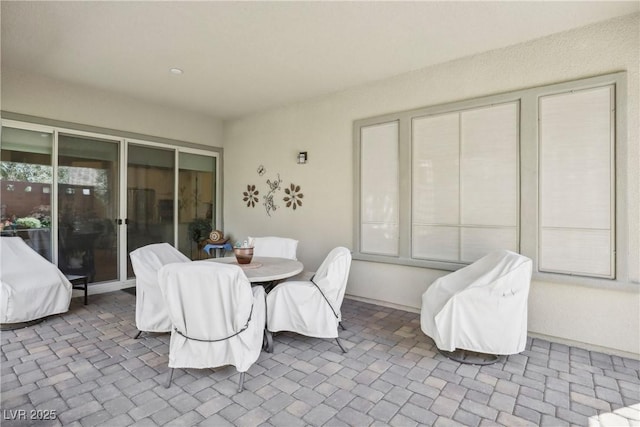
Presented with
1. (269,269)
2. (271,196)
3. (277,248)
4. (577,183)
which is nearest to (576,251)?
(577,183)

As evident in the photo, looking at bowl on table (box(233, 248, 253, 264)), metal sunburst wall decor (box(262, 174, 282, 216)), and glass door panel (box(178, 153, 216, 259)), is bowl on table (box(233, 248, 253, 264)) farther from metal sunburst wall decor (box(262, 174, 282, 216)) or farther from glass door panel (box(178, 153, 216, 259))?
glass door panel (box(178, 153, 216, 259))

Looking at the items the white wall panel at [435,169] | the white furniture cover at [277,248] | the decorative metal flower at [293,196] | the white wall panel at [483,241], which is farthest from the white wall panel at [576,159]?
the decorative metal flower at [293,196]

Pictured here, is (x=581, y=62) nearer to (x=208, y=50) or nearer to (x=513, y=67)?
(x=513, y=67)

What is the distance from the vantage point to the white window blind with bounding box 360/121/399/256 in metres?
4.23

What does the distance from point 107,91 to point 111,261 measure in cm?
246

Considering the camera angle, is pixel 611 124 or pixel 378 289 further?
pixel 378 289

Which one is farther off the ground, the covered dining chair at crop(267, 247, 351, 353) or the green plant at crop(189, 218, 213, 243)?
the green plant at crop(189, 218, 213, 243)

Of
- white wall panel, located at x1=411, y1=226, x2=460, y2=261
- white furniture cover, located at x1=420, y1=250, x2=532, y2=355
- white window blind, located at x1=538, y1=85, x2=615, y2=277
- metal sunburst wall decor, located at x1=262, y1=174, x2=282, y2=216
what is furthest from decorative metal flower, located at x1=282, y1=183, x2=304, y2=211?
white window blind, located at x1=538, y1=85, x2=615, y2=277

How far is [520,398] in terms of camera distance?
226 cm

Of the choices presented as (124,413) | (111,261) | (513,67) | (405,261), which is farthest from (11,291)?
(513,67)

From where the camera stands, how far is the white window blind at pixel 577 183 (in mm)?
2961

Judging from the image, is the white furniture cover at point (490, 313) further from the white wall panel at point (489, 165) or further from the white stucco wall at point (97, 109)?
the white stucco wall at point (97, 109)

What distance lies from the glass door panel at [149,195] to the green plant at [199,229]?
378 millimetres

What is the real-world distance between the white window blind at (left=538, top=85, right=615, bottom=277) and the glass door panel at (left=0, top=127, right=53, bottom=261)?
579cm
